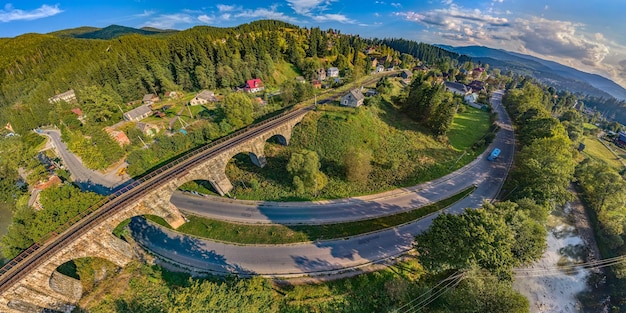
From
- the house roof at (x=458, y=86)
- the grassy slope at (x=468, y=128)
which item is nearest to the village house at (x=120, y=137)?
the grassy slope at (x=468, y=128)

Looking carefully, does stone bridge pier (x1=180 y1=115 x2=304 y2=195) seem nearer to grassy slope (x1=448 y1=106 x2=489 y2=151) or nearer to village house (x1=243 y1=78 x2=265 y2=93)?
grassy slope (x1=448 y1=106 x2=489 y2=151)

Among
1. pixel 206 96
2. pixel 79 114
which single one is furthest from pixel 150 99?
pixel 206 96

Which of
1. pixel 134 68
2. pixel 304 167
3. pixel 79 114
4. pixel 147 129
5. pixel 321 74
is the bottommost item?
pixel 304 167

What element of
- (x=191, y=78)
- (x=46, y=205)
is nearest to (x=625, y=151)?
(x=46, y=205)

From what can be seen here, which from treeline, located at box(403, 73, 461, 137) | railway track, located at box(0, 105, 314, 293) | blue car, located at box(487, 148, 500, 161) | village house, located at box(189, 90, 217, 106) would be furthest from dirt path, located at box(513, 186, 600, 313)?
village house, located at box(189, 90, 217, 106)

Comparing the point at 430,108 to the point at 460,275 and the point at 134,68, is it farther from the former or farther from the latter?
the point at 134,68
